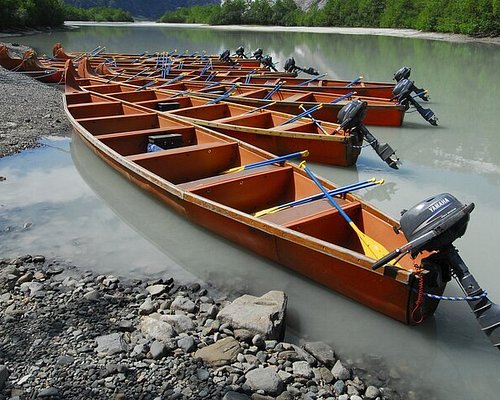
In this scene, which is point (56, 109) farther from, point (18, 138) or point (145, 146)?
point (145, 146)

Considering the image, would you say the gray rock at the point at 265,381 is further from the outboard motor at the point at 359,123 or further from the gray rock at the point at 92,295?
the outboard motor at the point at 359,123

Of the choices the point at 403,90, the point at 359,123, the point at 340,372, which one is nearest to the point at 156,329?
the point at 340,372

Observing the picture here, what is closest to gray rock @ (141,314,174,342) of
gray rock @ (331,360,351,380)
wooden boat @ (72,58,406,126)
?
gray rock @ (331,360,351,380)

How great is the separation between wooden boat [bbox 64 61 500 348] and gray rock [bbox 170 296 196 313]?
3.03ft

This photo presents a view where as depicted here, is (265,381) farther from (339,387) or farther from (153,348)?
(153,348)

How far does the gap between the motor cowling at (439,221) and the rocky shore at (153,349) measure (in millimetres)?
1058

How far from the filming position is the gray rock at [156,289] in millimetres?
4143

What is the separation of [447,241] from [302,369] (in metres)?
1.33

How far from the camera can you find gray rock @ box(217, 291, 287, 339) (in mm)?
3510

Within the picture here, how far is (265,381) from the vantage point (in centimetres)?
303

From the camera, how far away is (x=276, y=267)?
15.3 ft

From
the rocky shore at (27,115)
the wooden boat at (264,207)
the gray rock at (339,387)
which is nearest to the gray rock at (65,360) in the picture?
the gray rock at (339,387)

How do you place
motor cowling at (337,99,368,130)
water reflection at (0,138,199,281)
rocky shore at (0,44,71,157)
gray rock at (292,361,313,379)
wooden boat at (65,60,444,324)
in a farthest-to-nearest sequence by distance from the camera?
rocky shore at (0,44,71,157) < motor cowling at (337,99,368,130) < water reflection at (0,138,199,281) < wooden boat at (65,60,444,324) < gray rock at (292,361,313,379)

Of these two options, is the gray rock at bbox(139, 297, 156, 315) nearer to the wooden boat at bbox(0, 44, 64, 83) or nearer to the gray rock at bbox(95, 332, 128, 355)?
the gray rock at bbox(95, 332, 128, 355)
